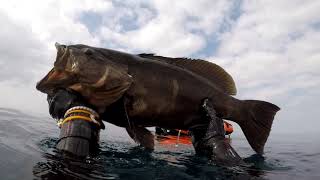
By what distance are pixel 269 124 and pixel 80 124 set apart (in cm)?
359

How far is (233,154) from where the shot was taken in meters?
5.71

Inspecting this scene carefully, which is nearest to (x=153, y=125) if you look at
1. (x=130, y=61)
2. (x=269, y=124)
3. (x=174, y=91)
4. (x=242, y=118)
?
(x=174, y=91)

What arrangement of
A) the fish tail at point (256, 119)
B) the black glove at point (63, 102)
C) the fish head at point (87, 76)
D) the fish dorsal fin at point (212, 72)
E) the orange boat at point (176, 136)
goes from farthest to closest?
the orange boat at point (176, 136) → the fish dorsal fin at point (212, 72) → the fish tail at point (256, 119) → the fish head at point (87, 76) → the black glove at point (63, 102)

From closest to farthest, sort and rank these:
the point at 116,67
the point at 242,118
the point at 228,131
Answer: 1. the point at 116,67
2. the point at 242,118
3. the point at 228,131

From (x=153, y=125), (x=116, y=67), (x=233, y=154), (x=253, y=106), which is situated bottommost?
(x=233, y=154)

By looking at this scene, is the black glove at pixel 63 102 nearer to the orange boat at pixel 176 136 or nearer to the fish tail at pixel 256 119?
the fish tail at pixel 256 119

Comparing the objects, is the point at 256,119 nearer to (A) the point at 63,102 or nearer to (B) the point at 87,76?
(B) the point at 87,76

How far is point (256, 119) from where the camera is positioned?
6.39 metres

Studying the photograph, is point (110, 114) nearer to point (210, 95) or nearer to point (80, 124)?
point (80, 124)

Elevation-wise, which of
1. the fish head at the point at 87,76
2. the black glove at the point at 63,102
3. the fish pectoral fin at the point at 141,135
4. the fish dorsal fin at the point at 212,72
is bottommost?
the fish pectoral fin at the point at 141,135

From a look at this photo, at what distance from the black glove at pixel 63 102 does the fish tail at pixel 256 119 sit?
296 cm

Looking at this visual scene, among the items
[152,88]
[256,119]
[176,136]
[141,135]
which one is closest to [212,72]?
[256,119]

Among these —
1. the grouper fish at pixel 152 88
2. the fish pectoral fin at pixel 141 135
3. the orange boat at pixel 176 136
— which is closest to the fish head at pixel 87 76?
the grouper fish at pixel 152 88

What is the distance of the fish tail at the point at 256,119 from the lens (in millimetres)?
6387
